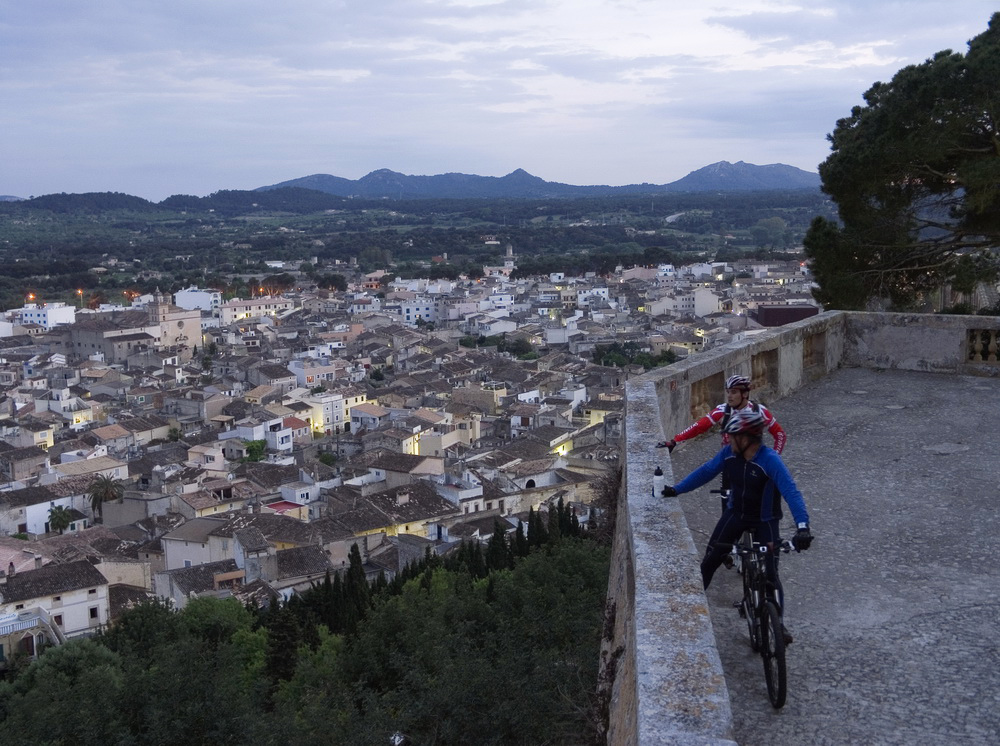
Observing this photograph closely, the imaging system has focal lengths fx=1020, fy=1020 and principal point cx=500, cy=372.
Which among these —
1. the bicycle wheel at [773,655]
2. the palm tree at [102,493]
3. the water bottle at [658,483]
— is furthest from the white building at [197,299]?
the bicycle wheel at [773,655]

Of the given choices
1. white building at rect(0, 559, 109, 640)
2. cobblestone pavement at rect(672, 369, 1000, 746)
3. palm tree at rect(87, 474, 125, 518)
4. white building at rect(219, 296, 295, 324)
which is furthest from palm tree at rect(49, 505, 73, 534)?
white building at rect(219, 296, 295, 324)

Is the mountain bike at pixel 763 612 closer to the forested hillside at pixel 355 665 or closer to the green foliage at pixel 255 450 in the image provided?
the forested hillside at pixel 355 665

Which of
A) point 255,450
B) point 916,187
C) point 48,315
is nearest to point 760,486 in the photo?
point 916,187

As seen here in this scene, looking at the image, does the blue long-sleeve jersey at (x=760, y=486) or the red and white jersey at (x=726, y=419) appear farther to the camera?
the red and white jersey at (x=726, y=419)

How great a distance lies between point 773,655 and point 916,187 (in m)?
8.06

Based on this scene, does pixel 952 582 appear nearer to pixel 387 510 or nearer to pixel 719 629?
pixel 719 629

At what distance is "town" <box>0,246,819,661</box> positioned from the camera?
21078 millimetres

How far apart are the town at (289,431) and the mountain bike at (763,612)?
419 cm

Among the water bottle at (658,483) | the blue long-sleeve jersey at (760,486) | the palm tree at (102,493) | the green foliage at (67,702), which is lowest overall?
the palm tree at (102,493)

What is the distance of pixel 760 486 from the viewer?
317 cm

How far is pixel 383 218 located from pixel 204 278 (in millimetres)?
75671

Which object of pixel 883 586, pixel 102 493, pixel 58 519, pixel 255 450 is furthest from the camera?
pixel 255 450

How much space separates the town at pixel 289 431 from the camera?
21.1 m

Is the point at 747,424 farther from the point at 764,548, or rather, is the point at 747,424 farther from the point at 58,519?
the point at 58,519
